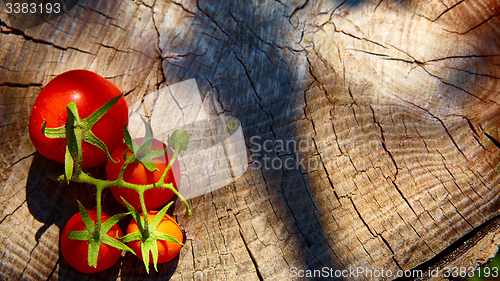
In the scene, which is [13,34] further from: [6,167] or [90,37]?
[6,167]

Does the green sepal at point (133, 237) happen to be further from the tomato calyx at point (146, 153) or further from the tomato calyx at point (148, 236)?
the tomato calyx at point (146, 153)

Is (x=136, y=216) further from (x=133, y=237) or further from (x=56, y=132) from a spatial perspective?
(x=56, y=132)

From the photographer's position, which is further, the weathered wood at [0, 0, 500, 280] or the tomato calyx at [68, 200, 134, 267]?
the weathered wood at [0, 0, 500, 280]

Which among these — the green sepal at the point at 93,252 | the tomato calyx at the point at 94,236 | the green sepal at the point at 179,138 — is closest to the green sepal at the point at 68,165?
the tomato calyx at the point at 94,236

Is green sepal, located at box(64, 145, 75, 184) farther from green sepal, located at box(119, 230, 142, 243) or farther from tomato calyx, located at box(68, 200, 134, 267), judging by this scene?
green sepal, located at box(119, 230, 142, 243)

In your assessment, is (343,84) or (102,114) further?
(343,84)

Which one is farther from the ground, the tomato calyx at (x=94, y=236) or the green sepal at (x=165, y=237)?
the green sepal at (x=165, y=237)

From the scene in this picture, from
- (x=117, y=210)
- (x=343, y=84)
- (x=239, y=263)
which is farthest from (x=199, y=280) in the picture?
(x=343, y=84)

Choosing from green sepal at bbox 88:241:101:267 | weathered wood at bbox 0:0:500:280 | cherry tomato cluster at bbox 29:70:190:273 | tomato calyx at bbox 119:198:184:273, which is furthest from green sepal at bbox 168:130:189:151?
green sepal at bbox 88:241:101:267
